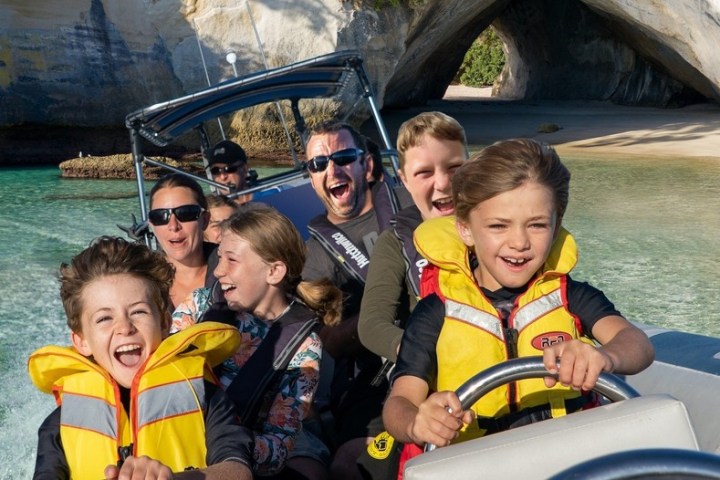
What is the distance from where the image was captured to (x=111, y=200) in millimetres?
10211

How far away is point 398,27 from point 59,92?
17.1 ft

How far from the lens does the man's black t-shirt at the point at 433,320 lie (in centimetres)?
176

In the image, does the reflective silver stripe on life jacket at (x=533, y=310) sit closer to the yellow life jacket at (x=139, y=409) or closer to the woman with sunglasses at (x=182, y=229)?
the yellow life jacket at (x=139, y=409)

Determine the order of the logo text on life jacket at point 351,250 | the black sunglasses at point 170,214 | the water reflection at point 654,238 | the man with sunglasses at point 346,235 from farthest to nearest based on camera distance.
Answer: the water reflection at point 654,238 < the black sunglasses at point 170,214 < the logo text on life jacket at point 351,250 < the man with sunglasses at point 346,235

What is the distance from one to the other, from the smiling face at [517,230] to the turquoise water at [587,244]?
2.69 meters

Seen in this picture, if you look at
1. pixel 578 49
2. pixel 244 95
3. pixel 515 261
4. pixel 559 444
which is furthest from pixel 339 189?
pixel 578 49

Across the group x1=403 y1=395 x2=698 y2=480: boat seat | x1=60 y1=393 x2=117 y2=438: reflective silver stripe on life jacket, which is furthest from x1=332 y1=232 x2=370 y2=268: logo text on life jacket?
x1=403 y1=395 x2=698 y2=480: boat seat

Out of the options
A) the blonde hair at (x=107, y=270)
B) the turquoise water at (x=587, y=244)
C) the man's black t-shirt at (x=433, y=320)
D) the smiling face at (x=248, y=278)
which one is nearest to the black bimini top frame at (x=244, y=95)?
the turquoise water at (x=587, y=244)

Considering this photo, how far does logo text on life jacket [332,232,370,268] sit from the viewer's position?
289 cm

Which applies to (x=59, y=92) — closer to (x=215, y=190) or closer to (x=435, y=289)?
(x=215, y=190)

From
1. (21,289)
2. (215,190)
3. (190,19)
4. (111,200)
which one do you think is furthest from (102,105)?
(215,190)

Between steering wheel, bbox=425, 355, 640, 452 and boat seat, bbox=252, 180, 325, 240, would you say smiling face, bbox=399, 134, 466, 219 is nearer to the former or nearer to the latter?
steering wheel, bbox=425, 355, 640, 452

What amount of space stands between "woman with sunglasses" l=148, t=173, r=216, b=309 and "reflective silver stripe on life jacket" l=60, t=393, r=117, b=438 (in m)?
1.22

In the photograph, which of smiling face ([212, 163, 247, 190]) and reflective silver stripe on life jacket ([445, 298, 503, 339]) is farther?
smiling face ([212, 163, 247, 190])
